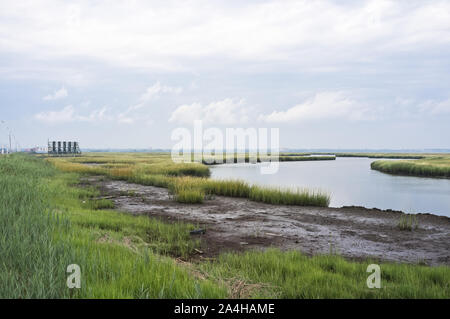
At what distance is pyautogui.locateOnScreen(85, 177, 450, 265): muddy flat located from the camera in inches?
333

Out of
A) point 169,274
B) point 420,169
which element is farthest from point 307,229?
point 420,169

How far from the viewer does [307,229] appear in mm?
10969

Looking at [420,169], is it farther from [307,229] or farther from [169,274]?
[169,274]

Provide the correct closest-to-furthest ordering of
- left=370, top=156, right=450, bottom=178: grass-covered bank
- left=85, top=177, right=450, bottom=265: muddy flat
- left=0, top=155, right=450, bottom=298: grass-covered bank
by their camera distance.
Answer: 1. left=0, top=155, right=450, bottom=298: grass-covered bank
2. left=85, top=177, right=450, bottom=265: muddy flat
3. left=370, top=156, right=450, bottom=178: grass-covered bank

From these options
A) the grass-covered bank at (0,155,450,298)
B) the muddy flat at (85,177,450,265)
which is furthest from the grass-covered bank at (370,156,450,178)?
the grass-covered bank at (0,155,450,298)

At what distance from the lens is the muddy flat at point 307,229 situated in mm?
8469

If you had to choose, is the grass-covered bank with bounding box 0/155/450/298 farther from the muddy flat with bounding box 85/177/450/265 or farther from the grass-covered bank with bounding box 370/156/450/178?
the grass-covered bank with bounding box 370/156/450/178

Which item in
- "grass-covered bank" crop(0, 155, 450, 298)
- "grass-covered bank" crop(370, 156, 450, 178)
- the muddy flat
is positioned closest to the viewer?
"grass-covered bank" crop(0, 155, 450, 298)

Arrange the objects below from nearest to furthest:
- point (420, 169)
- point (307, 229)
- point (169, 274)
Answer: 1. point (169, 274)
2. point (307, 229)
3. point (420, 169)

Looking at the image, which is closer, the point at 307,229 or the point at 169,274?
the point at 169,274

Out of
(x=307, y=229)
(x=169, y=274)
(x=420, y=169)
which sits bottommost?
(x=420, y=169)

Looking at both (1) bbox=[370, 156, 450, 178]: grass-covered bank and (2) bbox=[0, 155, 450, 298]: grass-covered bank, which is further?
(1) bbox=[370, 156, 450, 178]: grass-covered bank
